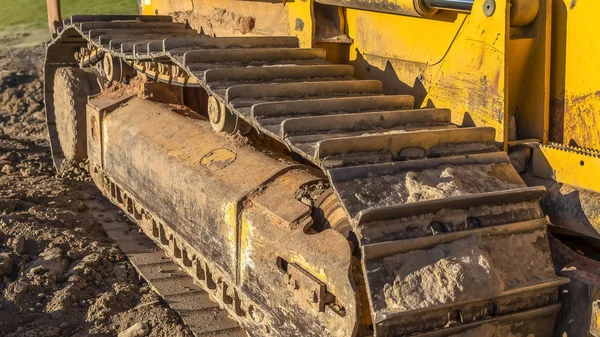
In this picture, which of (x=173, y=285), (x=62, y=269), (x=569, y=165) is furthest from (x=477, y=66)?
(x=62, y=269)

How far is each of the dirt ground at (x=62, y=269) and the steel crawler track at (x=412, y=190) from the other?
1369 mm

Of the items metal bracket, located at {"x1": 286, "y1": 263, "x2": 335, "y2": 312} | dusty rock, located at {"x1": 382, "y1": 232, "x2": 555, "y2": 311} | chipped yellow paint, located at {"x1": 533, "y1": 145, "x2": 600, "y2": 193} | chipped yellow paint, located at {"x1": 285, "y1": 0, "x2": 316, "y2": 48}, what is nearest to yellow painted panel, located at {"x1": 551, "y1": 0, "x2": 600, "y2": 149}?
chipped yellow paint, located at {"x1": 533, "y1": 145, "x2": 600, "y2": 193}

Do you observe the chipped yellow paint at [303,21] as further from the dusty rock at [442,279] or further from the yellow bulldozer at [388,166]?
the dusty rock at [442,279]

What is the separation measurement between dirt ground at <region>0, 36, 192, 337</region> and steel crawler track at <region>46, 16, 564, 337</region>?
53.9 inches

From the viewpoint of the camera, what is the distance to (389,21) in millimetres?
4273

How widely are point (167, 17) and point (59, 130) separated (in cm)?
155

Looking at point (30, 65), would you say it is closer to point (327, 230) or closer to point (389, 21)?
point (389, 21)

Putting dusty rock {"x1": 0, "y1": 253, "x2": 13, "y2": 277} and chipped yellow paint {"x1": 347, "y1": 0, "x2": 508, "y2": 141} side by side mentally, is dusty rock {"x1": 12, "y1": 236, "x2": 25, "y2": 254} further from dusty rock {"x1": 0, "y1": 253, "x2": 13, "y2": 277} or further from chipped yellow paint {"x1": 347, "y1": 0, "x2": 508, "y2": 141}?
chipped yellow paint {"x1": 347, "y1": 0, "x2": 508, "y2": 141}

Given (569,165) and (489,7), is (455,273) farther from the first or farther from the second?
(489,7)

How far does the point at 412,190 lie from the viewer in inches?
122

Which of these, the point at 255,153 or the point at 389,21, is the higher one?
the point at 389,21

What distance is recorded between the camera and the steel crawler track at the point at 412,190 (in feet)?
9.57

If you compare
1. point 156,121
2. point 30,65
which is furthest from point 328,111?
point 30,65

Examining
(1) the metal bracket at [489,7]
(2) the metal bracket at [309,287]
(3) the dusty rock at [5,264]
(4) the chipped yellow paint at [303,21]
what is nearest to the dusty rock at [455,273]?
(2) the metal bracket at [309,287]
